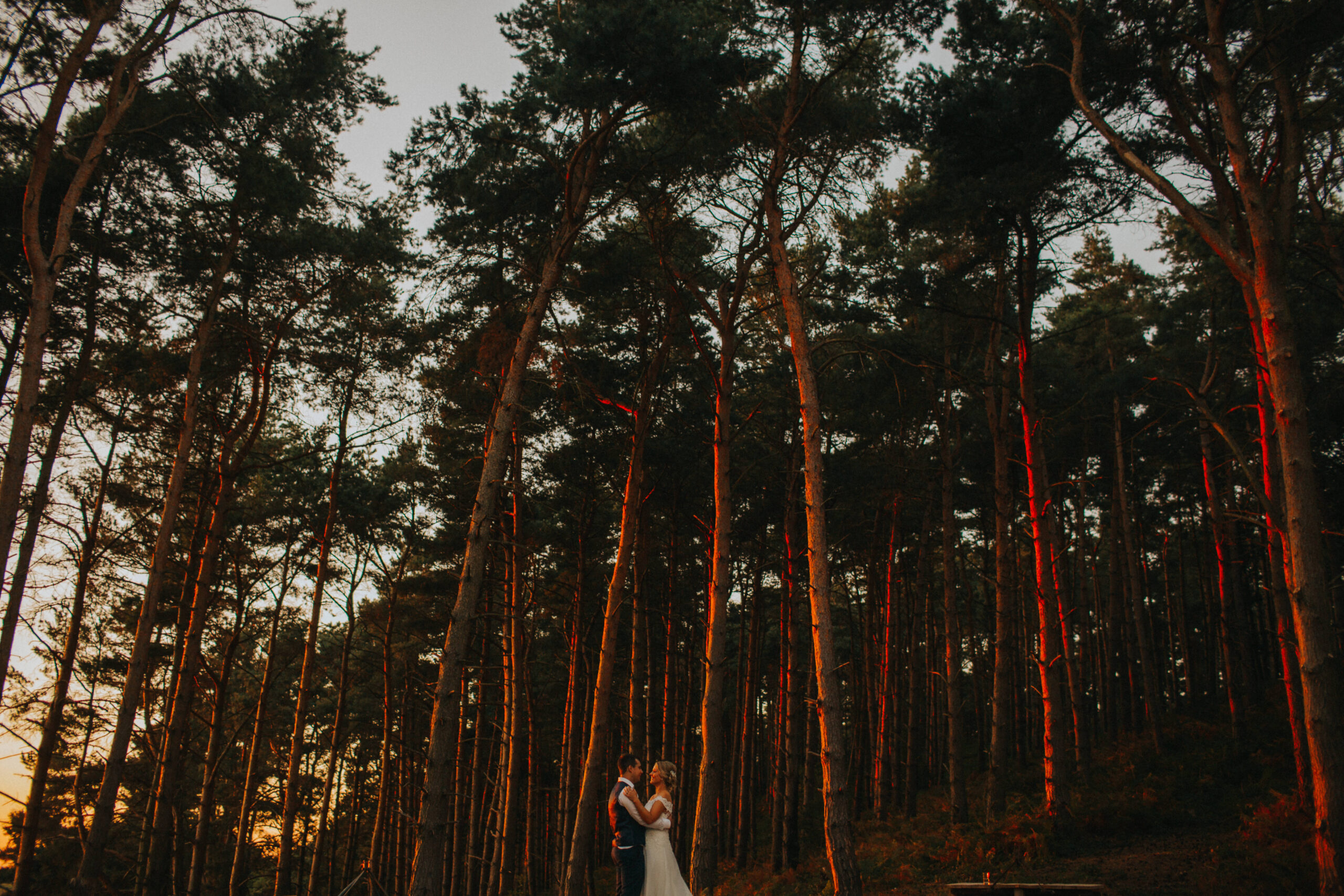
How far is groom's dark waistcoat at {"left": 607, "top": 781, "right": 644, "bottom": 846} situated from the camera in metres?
7.10

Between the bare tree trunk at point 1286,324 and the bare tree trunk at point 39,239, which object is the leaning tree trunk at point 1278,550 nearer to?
the bare tree trunk at point 1286,324

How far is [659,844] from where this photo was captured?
725cm

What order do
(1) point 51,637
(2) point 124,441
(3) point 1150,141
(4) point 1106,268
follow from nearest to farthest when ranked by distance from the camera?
(3) point 1150,141 < (2) point 124,441 < (1) point 51,637 < (4) point 1106,268

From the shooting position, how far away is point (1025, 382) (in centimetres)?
1233

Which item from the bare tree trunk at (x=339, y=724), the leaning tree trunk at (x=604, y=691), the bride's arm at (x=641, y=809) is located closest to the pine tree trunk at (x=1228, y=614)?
the leaning tree trunk at (x=604, y=691)

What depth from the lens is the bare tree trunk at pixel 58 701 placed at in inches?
539

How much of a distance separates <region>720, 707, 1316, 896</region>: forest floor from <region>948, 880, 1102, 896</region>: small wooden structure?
1127mm

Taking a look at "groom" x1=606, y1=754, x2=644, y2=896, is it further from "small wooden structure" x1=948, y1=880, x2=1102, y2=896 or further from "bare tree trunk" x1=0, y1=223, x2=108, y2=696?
"bare tree trunk" x1=0, y1=223, x2=108, y2=696

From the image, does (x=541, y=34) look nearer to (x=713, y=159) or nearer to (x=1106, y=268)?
(x=713, y=159)

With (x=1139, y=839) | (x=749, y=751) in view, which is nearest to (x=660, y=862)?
(x=1139, y=839)

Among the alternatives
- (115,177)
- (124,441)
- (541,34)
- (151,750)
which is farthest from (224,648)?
(541,34)

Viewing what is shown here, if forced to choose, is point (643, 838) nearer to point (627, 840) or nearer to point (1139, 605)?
point (627, 840)

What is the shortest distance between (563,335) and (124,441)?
10.4 meters

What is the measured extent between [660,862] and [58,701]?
1377cm
